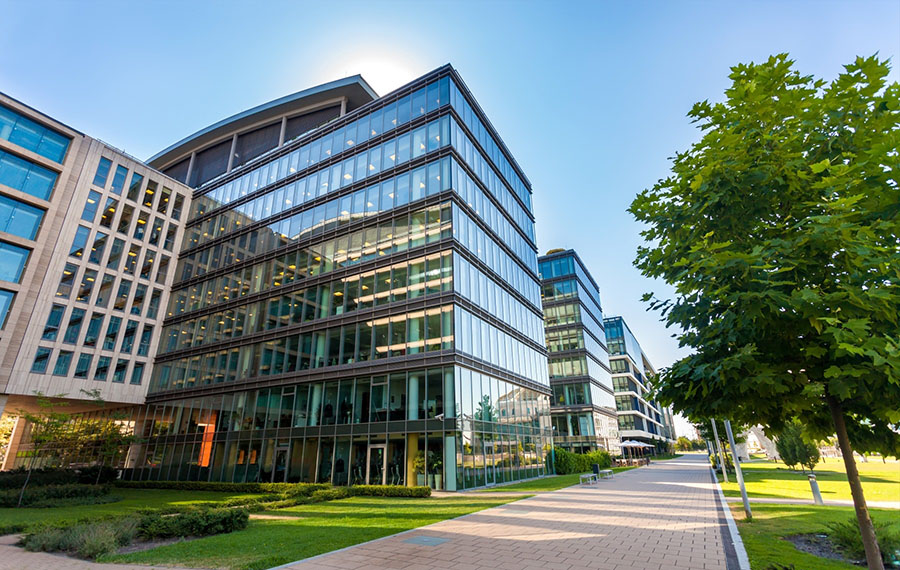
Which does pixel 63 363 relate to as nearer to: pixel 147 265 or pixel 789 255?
pixel 147 265

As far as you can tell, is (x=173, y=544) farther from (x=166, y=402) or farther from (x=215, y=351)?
(x=166, y=402)

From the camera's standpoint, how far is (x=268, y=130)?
51750mm

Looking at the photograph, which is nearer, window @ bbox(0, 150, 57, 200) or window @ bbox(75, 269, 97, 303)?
window @ bbox(0, 150, 57, 200)

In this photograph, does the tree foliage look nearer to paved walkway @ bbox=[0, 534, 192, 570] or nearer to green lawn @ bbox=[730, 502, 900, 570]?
green lawn @ bbox=[730, 502, 900, 570]

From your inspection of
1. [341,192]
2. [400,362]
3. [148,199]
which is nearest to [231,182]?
[148,199]

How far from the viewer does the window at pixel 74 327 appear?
37.4 meters

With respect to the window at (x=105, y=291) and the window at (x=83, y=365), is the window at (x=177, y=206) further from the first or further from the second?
the window at (x=83, y=365)

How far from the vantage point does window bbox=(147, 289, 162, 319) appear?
43.8m

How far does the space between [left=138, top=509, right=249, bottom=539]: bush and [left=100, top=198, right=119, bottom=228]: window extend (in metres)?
39.0

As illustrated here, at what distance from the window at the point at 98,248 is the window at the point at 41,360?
28.9 feet

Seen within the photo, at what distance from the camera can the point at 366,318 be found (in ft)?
95.9

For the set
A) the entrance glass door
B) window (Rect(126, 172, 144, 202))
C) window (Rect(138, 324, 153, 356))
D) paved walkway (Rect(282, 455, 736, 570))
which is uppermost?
window (Rect(126, 172, 144, 202))

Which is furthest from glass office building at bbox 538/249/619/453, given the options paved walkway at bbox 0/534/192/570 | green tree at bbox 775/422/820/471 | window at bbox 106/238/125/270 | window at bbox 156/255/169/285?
window at bbox 106/238/125/270

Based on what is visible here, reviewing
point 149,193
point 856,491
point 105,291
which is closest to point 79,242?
point 105,291
